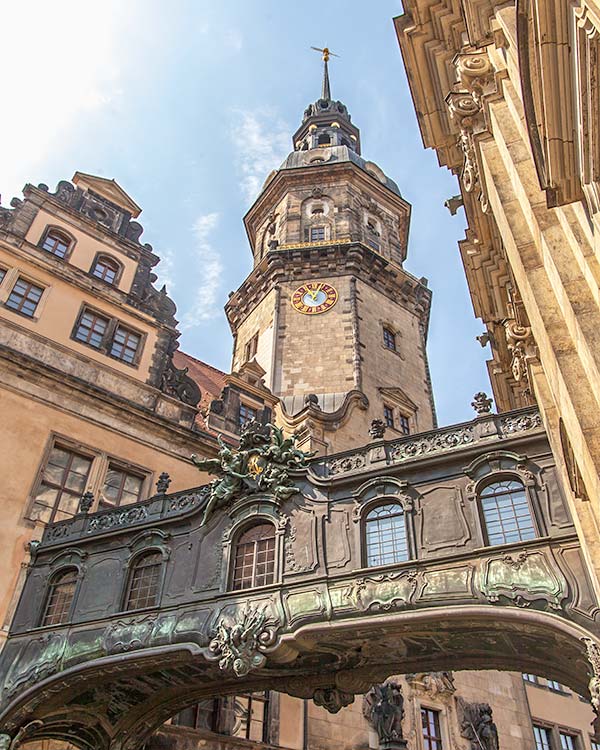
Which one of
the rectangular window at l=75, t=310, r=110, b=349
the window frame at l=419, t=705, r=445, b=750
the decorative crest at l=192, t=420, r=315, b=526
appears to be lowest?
the window frame at l=419, t=705, r=445, b=750

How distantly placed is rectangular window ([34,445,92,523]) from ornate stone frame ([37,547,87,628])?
1.34m

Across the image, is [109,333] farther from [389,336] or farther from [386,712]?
[389,336]

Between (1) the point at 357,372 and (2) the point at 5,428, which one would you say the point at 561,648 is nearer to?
(2) the point at 5,428

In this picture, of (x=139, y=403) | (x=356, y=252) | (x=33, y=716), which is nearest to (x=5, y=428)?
(x=139, y=403)

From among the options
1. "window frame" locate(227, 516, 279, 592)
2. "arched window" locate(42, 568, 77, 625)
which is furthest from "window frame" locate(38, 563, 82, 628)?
"window frame" locate(227, 516, 279, 592)

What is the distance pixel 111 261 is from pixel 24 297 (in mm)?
3773

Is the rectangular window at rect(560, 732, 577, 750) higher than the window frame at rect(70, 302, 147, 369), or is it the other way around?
the window frame at rect(70, 302, 147, 369)

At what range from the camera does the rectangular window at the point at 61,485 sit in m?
15.1

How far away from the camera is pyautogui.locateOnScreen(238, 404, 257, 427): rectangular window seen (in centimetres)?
2161

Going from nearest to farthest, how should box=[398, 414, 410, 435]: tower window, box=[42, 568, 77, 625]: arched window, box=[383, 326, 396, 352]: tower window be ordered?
box=[42, 568, 77, 625]: arched window → box=[398, 414, 410, 435]: tower window → box=[383, 326, 396, 352]: tower window

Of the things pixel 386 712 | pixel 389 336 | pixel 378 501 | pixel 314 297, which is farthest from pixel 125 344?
pixel 389 336

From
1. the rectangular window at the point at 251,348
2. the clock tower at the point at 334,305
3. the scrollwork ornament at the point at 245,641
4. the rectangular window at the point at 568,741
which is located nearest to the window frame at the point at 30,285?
the clock tower at the point at 334,305

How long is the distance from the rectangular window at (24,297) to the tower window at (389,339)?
15032 millimetres

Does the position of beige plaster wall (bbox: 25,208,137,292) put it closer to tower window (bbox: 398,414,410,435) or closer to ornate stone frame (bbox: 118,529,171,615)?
ornate stone frame (bbox: 118,529,171,615)
